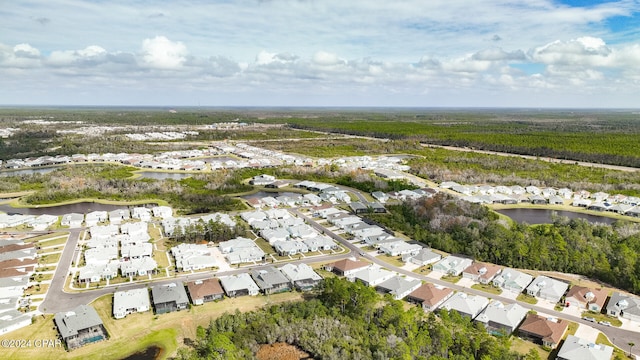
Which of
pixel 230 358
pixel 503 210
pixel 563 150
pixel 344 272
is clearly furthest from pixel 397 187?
pixel 563 150

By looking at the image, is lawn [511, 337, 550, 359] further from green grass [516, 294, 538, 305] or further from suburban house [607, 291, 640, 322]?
suburban house [607, 291, 640, 322]

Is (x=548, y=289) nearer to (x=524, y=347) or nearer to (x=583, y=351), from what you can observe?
(x=524, y=347)

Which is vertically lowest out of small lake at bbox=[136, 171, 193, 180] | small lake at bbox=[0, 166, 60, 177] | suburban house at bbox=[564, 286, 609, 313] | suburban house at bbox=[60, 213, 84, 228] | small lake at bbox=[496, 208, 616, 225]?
small lake at bbox=[496, 208, 616, 225]

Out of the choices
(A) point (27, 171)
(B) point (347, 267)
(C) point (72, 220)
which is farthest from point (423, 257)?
(A) point (27, 171)

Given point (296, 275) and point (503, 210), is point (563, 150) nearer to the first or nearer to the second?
point (503, 210)

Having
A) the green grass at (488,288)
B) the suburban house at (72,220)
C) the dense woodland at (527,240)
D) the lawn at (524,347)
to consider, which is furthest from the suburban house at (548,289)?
the suburban house at (72,220)

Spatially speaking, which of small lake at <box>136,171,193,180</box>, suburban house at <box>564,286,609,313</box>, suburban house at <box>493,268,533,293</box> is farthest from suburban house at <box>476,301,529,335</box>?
small lake at <box>136,171,193,180</box>

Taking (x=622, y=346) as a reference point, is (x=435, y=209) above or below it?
above
